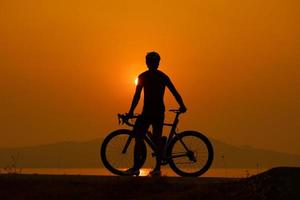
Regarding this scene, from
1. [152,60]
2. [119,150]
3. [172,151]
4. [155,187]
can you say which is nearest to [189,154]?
[172,151]

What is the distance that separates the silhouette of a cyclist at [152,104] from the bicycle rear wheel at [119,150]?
165 mm

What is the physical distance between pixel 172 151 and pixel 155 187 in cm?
271

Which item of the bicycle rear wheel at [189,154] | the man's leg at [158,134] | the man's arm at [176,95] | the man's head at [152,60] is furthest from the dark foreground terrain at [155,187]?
the man's head at [152,60]

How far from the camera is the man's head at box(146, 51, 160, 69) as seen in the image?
17.6 m

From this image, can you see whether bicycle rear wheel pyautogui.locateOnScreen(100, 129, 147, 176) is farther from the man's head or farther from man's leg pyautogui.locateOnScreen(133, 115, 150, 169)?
the man's head

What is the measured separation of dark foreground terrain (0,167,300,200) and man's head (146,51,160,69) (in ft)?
9.92

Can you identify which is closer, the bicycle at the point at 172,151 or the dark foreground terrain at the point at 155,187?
the dark foreground terrain at the point at 155,187

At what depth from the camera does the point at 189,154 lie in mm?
17812

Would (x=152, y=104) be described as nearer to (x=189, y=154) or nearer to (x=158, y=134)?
(x=158, y=134)

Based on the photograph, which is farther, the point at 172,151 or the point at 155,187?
the point at 172,151

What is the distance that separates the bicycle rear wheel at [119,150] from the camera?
17828mm

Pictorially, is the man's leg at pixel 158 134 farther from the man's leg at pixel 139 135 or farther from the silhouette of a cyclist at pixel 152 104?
the man's leg at pixel 139 135

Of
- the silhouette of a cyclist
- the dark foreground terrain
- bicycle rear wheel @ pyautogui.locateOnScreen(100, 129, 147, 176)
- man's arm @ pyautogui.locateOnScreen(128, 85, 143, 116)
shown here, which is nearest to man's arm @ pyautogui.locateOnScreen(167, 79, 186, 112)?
the silhouette of a cyclist

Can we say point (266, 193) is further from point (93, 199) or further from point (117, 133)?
point (117, 133)
